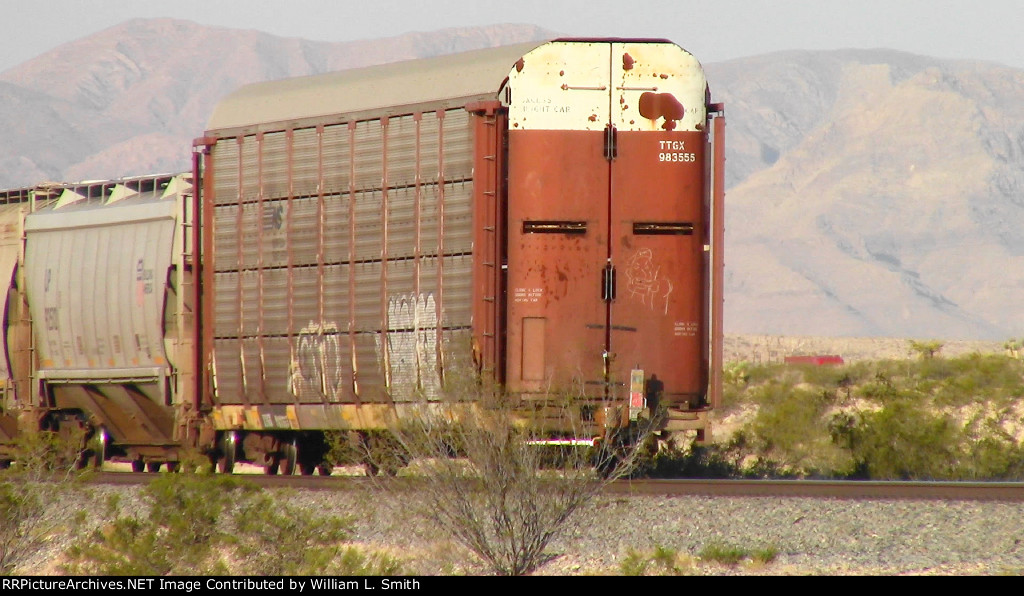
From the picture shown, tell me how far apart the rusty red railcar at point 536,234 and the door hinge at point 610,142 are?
2 centimetres

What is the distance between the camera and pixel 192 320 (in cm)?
1852

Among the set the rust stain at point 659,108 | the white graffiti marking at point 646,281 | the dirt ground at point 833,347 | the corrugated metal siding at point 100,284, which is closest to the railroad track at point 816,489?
the white graffiti marking at point 646,281

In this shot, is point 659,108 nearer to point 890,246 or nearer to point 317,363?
point 317,363

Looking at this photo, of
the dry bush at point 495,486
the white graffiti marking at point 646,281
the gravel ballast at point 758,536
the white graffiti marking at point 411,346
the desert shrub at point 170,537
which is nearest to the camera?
the gravel ballast at point 758,536

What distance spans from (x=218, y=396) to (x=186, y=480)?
4894mm

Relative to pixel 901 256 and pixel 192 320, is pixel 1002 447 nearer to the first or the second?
pixel 192 320

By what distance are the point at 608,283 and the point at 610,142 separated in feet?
→ 5.01

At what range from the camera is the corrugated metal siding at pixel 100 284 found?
18938mm

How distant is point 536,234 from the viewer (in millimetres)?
15016

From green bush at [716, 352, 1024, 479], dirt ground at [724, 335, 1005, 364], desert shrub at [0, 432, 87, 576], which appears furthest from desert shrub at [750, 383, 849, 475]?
dirt ground at [724, 335, 1005, 364]

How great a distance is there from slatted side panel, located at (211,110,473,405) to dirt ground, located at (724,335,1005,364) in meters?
49.4

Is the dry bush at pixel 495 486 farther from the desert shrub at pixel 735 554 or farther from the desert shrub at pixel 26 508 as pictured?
the desert shrub at pixel 26 508

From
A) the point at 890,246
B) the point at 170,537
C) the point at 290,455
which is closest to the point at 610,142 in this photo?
the point at 170,537

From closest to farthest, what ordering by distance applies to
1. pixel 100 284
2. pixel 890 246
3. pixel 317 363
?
1. pixel 317 363
2. pixel 100 284
3. pixel 890 246
